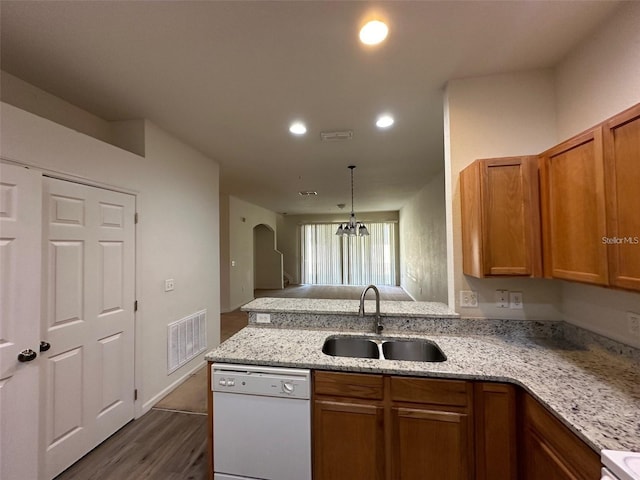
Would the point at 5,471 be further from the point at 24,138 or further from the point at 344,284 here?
the point at 344,284

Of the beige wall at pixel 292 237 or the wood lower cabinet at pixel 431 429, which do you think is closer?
the wood lower cabinet at pixel 431 429

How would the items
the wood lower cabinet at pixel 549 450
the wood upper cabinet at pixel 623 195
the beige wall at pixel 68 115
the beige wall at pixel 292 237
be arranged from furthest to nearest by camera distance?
the beige wall at pixel 292 237 < the beige wall at pixel 68 115 < the wood upper cabinet at pixel 623 195 < the wood lower cabinet at pixel 549 450

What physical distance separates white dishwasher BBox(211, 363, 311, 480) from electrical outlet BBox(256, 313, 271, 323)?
0.61 m

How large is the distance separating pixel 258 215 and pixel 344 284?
4.14 m

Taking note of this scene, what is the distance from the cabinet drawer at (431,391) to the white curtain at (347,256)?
315 inches

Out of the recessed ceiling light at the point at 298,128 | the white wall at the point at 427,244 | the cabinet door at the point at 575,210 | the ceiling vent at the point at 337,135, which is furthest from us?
the white wall at the point at 427,244

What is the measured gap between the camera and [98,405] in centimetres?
197

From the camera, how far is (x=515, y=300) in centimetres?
182

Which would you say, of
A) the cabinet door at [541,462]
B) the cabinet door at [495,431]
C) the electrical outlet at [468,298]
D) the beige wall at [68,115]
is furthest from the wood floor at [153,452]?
the beige wall at [68,115]

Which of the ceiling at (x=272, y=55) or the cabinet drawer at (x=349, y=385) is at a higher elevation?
the ceiling at (x=272, y=55)

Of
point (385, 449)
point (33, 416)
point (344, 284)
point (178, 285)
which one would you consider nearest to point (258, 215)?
point (344, 284)

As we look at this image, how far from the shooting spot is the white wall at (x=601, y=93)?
4.24 feet

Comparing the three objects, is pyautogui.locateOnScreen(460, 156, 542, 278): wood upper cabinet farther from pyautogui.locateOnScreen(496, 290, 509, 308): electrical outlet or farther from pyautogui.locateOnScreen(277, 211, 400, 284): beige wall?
pyautogui.locateOnScreen(277, 211, 400, 284): beige wall

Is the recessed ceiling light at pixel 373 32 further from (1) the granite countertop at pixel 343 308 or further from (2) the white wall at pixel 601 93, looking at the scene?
(1) the granite countertop at pixel 343 308
